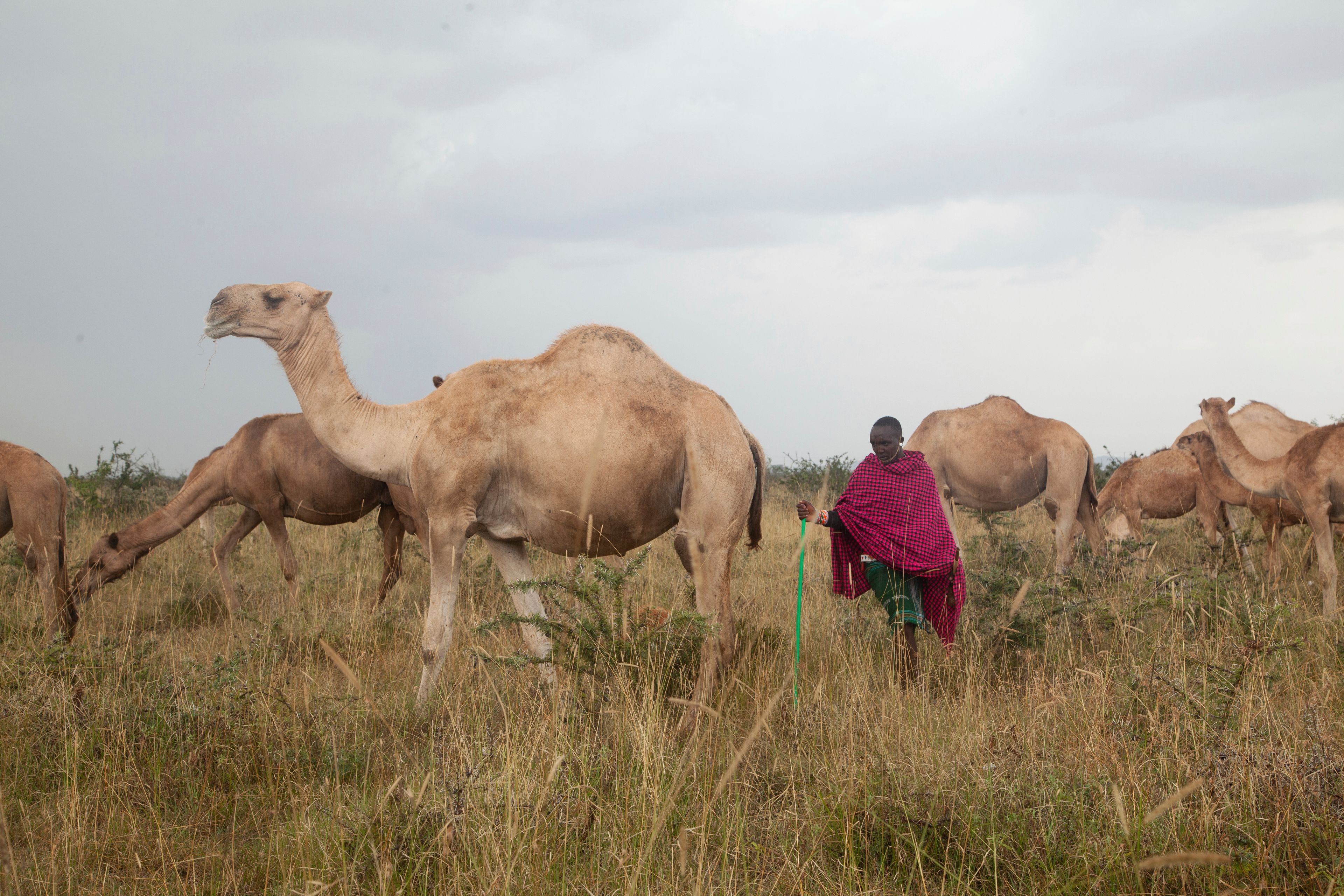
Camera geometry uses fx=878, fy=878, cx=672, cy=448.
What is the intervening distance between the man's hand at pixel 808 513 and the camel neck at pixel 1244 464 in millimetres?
6067

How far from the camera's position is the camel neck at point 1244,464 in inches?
364

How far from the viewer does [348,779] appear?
459 cm

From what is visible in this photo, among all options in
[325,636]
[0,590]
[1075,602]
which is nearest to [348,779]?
[325,636]

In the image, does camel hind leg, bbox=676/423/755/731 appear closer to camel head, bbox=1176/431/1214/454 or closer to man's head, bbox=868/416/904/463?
man's head, bbox=868/416/904/463

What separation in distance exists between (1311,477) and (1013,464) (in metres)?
3.64

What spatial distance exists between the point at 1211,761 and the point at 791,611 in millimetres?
4513

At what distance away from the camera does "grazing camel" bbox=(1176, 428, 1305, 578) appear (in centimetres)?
1070

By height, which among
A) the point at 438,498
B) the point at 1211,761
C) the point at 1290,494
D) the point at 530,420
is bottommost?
the point at 1211,761

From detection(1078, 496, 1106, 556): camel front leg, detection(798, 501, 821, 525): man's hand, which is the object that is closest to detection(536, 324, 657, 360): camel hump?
detection(798, 501, 821, 525): man's hand

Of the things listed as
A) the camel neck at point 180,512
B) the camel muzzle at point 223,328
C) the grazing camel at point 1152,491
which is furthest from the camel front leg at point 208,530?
the grazing camel at point 1152,491

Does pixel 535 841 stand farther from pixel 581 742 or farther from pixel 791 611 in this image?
pixel 791 611

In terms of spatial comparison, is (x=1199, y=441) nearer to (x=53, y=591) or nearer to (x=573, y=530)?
(x=573, y=530)

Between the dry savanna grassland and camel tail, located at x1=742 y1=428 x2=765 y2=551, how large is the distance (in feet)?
2.73

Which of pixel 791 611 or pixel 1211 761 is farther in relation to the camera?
pixel 791 611
